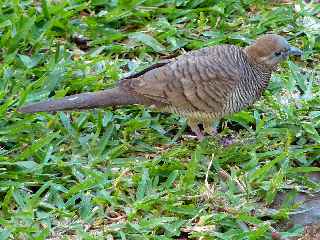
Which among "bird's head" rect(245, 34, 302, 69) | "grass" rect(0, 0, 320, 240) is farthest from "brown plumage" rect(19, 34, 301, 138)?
"grass" rect(0, 0, 320, 240)

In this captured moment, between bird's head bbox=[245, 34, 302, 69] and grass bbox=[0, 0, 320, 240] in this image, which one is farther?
bird's head bbox=[245, 34, 302, 69]

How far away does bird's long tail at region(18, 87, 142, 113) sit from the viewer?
5.05m

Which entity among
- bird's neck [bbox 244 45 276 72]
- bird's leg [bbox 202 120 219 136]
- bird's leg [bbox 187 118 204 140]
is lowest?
bird's leg [bbox 202 120 219 136]

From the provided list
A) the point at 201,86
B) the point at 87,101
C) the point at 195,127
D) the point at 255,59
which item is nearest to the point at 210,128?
the point at 195,127

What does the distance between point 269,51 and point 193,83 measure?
591 millimetres

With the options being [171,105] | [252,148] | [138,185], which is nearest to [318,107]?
[252,148]

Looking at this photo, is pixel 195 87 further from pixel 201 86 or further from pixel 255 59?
pixel 255 59

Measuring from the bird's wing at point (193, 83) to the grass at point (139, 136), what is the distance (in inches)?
12.3

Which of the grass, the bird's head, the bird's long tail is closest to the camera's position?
the grass

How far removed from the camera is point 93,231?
177 inches

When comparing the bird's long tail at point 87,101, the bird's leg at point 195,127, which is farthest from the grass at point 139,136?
the bird's long tail at point 87,101

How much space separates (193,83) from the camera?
5129 mm

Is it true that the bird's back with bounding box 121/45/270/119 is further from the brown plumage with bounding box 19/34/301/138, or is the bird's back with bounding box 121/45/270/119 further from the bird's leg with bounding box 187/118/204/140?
the bird's leg with bounding box 187/118/204/140

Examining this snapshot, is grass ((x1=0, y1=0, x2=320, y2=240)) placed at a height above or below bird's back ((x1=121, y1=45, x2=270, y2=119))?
below
